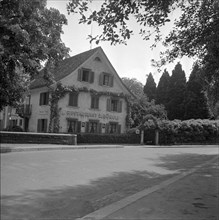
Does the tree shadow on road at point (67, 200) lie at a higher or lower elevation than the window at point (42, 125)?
lower

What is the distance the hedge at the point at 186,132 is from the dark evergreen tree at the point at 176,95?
11004mm

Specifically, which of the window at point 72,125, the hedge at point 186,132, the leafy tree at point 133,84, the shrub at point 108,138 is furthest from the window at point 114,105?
the leafy tree at point 133,84

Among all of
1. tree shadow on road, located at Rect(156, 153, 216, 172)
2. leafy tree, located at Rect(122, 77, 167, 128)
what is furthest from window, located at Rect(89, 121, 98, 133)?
tree shadow on road, located at Rect(156, 153, 216, 172)

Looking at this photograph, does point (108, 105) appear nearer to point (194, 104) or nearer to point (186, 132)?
point (186, 132)

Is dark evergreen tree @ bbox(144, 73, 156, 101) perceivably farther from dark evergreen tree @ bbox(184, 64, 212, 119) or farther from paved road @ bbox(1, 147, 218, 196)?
paved road @ bbox(1, 147, 218, 196)

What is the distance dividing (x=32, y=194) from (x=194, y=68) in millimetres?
8161

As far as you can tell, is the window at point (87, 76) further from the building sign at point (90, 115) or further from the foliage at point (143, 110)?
the foliage at point (143, 110)

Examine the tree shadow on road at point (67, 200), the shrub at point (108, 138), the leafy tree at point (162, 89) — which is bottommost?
the tree shadow on road at point (67, 200)

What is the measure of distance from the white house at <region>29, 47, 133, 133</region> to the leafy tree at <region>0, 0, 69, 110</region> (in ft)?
39.0

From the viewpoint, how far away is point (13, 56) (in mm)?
15648

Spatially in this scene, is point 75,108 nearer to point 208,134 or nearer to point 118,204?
point 208,134

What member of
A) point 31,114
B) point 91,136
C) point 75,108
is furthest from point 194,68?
point 31,114

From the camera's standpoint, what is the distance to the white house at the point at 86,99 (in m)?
34.2

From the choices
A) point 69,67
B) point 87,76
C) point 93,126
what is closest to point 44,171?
point 93,126
